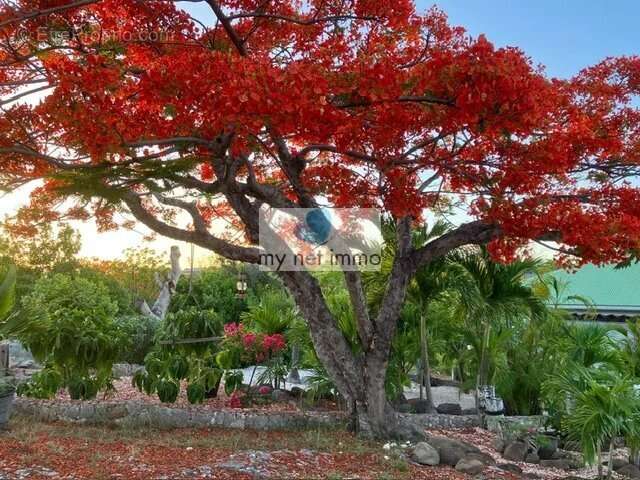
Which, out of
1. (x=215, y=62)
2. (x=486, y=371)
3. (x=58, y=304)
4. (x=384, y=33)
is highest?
(x=384, y=33)

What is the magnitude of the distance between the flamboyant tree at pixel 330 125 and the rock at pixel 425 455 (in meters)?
0.81

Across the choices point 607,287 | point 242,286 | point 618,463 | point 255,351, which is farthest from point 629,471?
point 242,286

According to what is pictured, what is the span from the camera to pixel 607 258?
6.35m

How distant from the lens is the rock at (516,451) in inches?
301

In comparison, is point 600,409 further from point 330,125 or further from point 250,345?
point 250,345

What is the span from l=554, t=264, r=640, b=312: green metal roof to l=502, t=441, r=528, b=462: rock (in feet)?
18.9

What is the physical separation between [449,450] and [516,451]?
150 cm

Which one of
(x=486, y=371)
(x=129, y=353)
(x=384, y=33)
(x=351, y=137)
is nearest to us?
(x=351, y=137)

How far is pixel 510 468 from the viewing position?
6801 mm

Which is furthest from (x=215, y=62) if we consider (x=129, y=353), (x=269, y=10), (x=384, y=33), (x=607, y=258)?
(x=129, y=353)

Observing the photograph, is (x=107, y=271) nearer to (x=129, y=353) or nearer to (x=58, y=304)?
(x=129, y=353)

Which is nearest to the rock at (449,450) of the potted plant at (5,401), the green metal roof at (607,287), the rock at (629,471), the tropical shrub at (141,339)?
the rock at (629,471)

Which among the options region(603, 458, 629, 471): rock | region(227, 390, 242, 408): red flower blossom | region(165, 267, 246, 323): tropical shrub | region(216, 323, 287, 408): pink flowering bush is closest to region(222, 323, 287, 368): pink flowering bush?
region(216, 323, 287, 408): pink flowering bush

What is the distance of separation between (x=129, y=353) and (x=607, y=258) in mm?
8826
